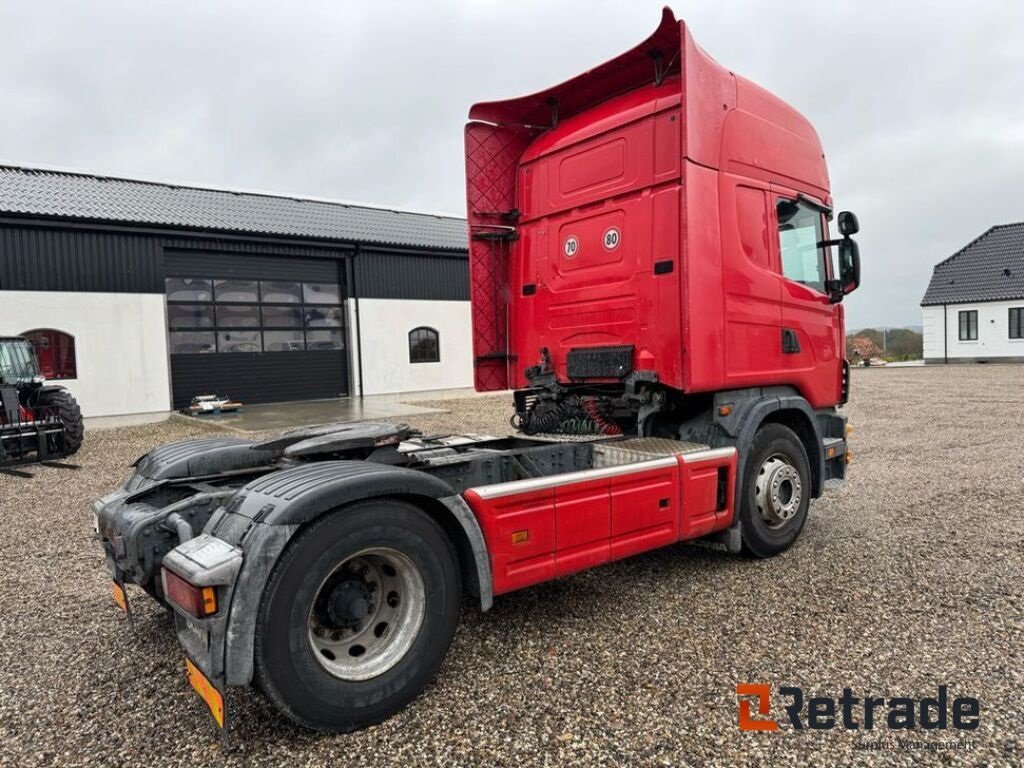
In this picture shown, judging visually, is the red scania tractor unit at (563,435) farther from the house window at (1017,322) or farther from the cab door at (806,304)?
the house window at (1017,322)

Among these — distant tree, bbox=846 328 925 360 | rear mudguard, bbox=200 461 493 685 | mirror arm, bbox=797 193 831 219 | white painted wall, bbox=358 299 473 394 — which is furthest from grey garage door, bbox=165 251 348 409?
distant tree, bbox=846 328 925 360

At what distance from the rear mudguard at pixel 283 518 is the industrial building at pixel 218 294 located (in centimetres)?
1496

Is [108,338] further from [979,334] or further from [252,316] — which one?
[979,334]

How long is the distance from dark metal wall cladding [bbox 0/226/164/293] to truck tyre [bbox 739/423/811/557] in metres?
15.7

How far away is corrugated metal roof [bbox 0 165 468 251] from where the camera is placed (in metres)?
15.8

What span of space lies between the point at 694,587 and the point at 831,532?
1882mm

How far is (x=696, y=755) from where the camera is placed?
2508mm

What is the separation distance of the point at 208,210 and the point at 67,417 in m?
10.0

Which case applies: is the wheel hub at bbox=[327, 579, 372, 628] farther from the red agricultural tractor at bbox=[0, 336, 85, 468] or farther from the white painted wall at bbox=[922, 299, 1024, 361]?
the white painted wall at bbox=[922, 299, 1024, 361]

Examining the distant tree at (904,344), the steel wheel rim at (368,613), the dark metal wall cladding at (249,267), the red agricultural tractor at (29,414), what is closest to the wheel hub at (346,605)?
the steel wheel rim at (368,613)

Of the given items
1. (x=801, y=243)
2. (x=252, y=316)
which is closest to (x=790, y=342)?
(x=801, y=243)

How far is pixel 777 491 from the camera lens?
185 inches

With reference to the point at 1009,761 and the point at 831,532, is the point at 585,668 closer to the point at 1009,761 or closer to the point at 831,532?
the point at 1009,761

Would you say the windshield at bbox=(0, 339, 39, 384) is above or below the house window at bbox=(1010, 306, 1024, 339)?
below
